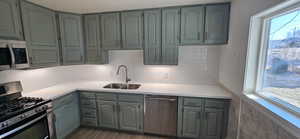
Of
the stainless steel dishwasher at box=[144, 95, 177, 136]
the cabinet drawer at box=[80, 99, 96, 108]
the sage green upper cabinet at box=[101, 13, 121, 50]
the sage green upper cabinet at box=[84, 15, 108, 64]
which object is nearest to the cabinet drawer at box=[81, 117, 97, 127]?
the cabinet drawer at box=[80, 99, 96, 108]

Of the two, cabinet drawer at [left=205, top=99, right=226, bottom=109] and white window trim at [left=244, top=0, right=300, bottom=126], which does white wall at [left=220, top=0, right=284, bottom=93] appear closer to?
white window trim at [left=244, top=0, right=300, bottom=126]

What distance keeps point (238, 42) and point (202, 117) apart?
127 centimetres

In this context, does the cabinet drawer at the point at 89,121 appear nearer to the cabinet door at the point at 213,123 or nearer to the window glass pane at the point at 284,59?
the cabinet door at the point at 213,123

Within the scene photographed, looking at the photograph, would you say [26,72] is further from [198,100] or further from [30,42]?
[198,100]

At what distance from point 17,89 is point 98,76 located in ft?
4.60

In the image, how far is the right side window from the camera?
1.08 m

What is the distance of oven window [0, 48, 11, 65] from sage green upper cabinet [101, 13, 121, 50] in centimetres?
138

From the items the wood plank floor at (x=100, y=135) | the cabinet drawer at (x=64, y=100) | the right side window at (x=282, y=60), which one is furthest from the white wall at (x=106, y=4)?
the wood plank floor at (x=100, y=135)

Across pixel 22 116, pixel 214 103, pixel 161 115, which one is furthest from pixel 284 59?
pixel 22 116

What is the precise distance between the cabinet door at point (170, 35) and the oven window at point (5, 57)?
2.22 m

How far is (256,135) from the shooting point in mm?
1366

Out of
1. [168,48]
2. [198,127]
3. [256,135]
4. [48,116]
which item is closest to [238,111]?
[256,135]

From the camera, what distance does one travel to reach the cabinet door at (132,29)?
2436mm

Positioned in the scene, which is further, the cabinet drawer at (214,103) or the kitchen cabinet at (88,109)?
the kitchen cabinet at (88,109)
